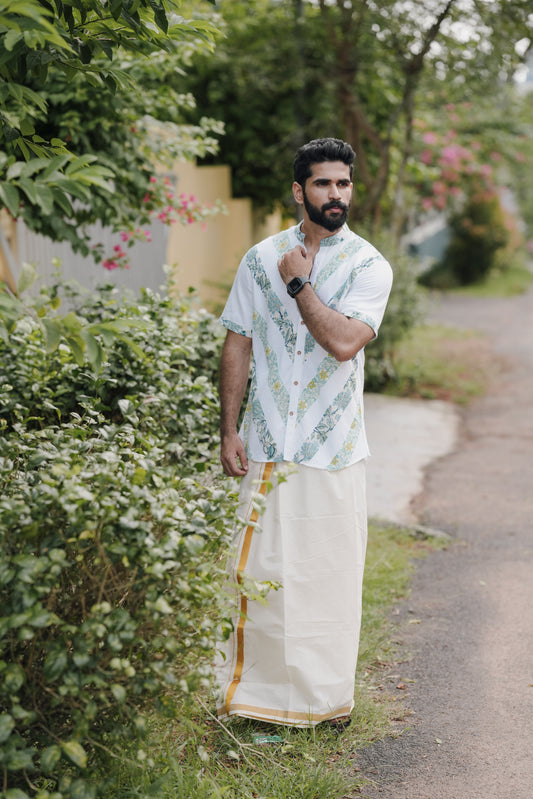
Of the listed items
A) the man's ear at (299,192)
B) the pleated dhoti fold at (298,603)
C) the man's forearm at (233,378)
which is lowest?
the pleated dhoti fold at (298,603)

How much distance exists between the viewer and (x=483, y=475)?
22.0ft

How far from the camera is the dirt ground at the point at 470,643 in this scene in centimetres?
294

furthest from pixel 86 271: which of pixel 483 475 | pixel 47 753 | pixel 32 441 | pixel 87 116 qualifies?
pixel 47 753

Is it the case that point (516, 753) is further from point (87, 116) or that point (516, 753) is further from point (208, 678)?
point (87, 116)

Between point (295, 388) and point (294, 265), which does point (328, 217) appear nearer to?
point (294, 265)

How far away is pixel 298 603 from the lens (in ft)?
9.84

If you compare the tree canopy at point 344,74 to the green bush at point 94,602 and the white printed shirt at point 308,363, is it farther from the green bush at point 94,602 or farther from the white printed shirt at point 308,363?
the green bush at point 94,602

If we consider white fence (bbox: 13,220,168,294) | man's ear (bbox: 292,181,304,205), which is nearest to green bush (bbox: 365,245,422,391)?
white fence (bbox: 13,220,168,294)

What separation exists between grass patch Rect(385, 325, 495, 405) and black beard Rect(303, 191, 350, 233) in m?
6.54

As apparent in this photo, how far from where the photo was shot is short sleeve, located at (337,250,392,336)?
2.98 metres

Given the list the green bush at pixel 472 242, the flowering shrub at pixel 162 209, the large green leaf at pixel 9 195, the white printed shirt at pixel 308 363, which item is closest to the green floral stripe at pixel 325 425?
the white printed shirt at pixel 308 363

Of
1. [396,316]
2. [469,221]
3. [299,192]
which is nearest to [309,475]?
[299,192]

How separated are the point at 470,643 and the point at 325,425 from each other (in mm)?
1530

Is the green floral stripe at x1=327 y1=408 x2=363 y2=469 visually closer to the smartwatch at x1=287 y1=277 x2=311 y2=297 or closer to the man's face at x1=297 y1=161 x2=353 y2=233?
the smartwatch at x1=287 y1=277 x2=311 y2=297
